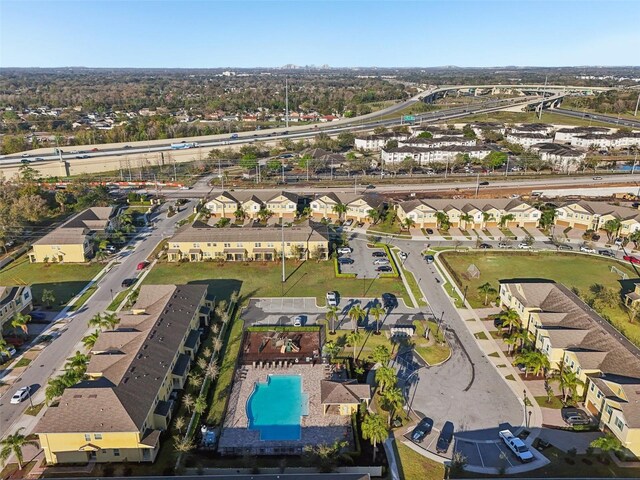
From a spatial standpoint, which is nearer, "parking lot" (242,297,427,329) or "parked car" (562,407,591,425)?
"parked car" (562,407,591,425)

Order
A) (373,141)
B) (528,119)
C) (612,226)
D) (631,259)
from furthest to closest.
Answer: (528,119) < (373,141) < (612,226) < (631,259)

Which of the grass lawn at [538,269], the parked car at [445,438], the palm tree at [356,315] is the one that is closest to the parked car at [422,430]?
the parked car at [445,438]

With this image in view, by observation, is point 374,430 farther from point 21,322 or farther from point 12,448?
point 21,322

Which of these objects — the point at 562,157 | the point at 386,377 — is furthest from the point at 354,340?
the point at 562,157

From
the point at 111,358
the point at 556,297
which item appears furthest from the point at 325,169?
the point at 111,358

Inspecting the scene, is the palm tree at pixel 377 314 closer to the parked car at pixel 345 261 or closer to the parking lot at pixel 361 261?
the parking lot at pixel 361 261

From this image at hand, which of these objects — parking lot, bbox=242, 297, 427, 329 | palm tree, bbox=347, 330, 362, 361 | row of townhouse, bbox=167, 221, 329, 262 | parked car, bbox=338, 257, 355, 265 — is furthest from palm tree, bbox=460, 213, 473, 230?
palm tree, bbox=347, 330, 362, 361

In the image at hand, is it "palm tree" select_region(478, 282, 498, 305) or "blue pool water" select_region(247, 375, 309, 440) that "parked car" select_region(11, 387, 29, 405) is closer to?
"blue pool water" select_region(247, 375, 309, 440)
